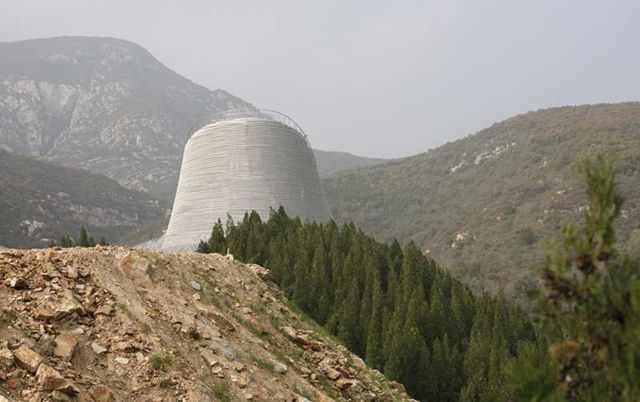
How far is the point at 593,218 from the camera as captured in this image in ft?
20.6

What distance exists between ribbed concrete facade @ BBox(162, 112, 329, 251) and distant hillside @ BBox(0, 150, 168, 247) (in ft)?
89.2

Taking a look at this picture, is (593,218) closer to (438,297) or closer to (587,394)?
(587,394)

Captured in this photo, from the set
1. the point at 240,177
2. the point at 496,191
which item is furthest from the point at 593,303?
the point at 496,191

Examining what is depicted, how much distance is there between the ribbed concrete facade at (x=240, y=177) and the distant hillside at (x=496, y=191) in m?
19.9

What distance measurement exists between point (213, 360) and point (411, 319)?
52.6 feet

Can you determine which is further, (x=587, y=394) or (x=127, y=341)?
(x=127, y=341)

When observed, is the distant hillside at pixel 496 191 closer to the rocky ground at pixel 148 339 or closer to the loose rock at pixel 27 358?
the rocky ground at pixel 148 339

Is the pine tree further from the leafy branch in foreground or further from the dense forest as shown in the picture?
the leafy branch in foreground

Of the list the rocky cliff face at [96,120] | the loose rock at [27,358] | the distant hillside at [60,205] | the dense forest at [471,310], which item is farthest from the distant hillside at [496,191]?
the rocky cliff face at [96,120]

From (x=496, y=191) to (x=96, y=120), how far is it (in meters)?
113

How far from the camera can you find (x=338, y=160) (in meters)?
172

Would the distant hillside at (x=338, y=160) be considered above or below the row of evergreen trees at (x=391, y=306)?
above

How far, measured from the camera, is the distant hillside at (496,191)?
58.9 meters

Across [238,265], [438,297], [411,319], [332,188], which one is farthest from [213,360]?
[332,188]
